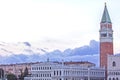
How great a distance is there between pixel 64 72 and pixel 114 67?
12.1m

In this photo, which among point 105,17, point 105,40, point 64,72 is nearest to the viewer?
point 64,72

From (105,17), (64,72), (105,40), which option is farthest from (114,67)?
(105,17)

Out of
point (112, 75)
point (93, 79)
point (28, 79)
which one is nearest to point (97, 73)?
point (93, 79)

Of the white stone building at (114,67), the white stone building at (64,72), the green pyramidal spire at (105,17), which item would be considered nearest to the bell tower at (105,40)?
the green pyramidal spire at (105,17)

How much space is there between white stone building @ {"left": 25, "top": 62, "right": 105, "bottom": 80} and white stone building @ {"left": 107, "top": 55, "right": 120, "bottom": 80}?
26.0ft

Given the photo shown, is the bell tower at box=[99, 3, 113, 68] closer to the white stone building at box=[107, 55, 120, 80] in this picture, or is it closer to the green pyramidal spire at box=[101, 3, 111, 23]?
the green pyramidal spire at box=[101, 3, 111, 23]

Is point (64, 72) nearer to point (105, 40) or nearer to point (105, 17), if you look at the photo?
point (105, 40)

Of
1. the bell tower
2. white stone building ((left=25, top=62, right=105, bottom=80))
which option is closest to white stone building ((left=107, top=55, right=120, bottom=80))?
white stone building ((left=25, top=62, right=105, bottom=80))

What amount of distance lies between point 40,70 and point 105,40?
1928cm

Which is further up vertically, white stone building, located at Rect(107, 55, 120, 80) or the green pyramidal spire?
the green pyramidal spire

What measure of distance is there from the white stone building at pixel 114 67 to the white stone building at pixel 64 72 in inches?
312

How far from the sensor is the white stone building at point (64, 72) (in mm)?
105375

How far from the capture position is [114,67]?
104m

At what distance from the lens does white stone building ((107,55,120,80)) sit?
103000 millimetres
